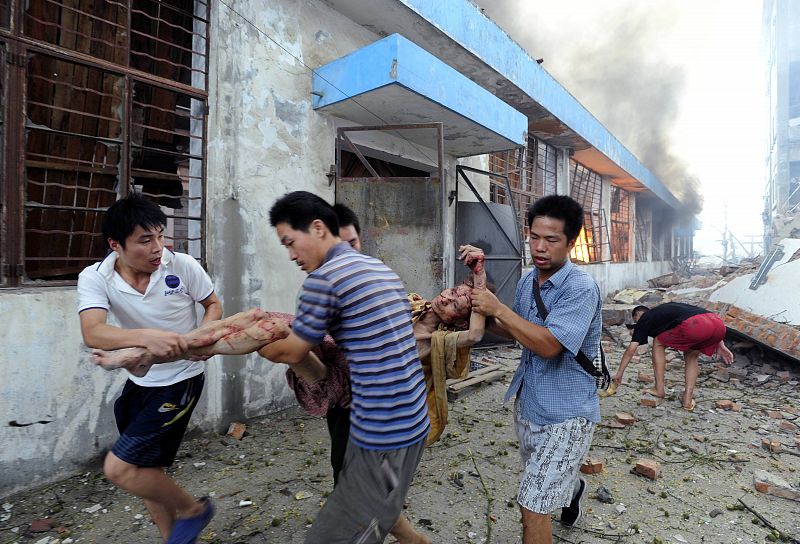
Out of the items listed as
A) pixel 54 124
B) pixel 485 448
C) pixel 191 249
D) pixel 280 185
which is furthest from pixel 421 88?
pixel 485 448

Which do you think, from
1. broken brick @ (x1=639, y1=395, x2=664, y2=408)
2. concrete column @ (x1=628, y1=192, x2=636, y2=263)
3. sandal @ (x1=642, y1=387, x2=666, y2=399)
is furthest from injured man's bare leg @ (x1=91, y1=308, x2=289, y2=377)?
concrete column @ (x1=628, y1=192, x2=636, y2=263)

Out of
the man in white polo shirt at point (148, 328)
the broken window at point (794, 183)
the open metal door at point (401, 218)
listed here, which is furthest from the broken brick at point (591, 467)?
the broken window at point (794, 183)

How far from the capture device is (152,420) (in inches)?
77.2

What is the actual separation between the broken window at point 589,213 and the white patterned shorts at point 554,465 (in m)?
10.5

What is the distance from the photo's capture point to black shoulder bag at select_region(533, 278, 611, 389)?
1.92 m

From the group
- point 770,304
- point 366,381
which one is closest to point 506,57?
point 770,304

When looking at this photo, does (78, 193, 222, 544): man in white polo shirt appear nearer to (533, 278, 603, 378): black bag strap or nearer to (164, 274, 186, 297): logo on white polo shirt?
(164, 274, 186, 297): logo on white polo shirt

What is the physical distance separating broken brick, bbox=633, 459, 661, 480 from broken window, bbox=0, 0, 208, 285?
4.00m

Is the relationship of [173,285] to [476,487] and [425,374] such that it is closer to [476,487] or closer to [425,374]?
[425,374]

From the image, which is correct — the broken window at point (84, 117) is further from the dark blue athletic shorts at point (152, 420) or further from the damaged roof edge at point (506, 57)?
the damaged roof edge at point (506, 57)

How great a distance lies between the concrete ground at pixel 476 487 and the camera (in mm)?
2576

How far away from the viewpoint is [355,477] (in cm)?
150

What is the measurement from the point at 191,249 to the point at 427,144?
3.59 m

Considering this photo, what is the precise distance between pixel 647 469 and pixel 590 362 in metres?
1.99
